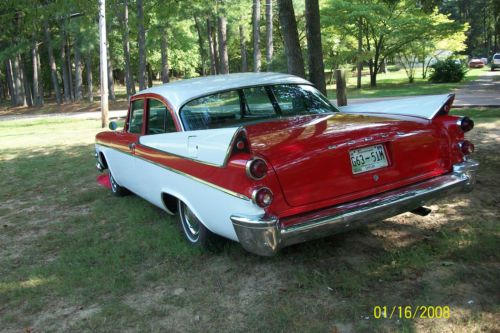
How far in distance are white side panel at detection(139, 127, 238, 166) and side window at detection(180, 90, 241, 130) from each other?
0.25 m

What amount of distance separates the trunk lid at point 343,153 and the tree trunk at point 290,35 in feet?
14.1

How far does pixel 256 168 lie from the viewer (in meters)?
3.09

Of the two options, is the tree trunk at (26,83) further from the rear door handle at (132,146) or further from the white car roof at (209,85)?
the white car roof at (209,85)

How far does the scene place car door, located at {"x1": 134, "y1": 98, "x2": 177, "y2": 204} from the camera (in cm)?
450

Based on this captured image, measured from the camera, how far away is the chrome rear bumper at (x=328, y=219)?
3.07 metres

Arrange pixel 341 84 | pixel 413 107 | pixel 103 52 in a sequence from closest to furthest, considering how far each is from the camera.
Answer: pixel 413 107 → pixel 341 84 → pixel 103 52

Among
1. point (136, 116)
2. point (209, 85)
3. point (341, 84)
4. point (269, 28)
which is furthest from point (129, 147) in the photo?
point (269, 28)

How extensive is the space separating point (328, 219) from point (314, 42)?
5506 millimetres

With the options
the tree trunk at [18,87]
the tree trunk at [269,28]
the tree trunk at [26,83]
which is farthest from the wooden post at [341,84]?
the tree trunk at [26,83]

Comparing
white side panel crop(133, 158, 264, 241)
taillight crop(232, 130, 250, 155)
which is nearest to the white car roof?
white side panel crop(133, 158, 264, 241)

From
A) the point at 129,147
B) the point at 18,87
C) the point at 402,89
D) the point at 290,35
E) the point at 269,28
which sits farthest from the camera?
the point at 18,87

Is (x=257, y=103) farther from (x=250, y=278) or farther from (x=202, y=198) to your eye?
(x=250, y=278)

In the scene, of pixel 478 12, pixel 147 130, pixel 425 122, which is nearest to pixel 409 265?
pixel 425 122

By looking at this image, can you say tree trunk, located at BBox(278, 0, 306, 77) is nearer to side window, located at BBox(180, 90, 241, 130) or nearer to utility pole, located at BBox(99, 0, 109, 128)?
side window, located at BBox(180, 90, 241, 130)
